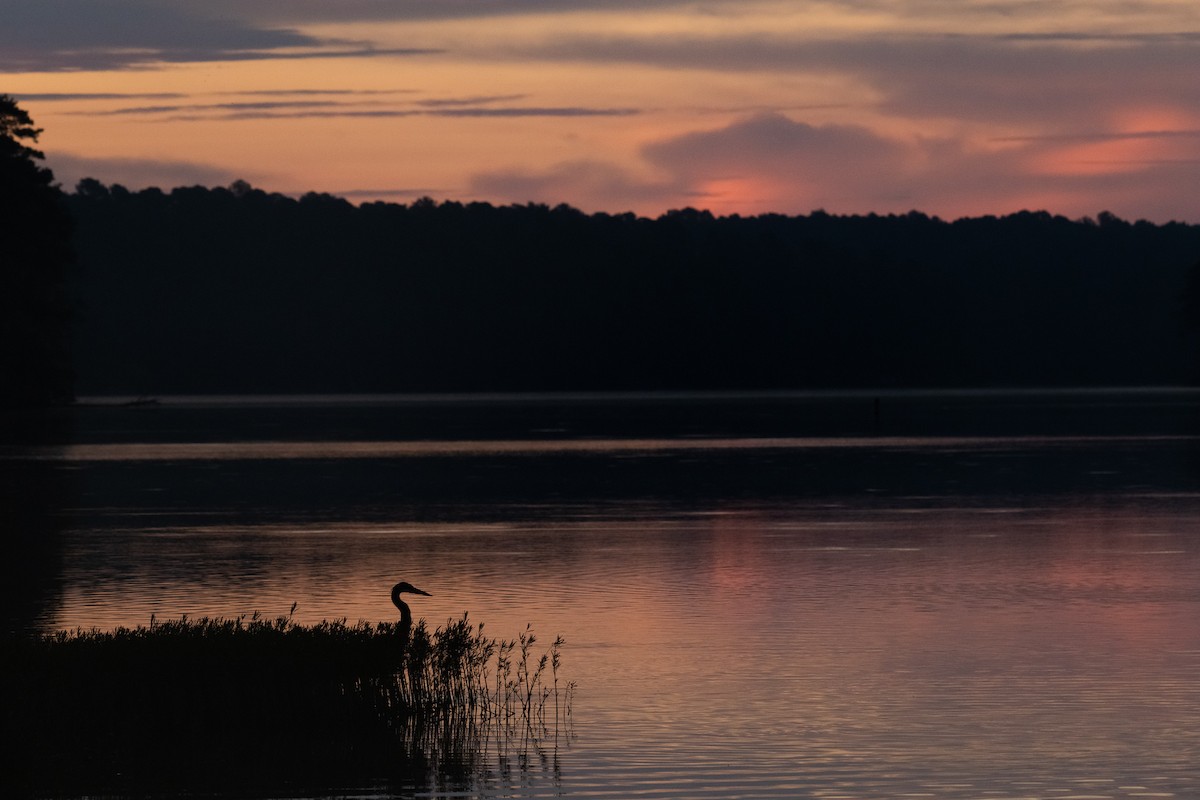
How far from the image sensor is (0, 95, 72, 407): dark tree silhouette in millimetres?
130250

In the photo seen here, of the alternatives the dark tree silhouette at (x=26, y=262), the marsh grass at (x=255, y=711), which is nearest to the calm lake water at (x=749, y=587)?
the marsh grass at (x=255, y=711)

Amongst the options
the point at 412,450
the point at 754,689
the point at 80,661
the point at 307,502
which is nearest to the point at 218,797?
the point at 80,661

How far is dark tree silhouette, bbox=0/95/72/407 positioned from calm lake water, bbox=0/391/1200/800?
4231cm

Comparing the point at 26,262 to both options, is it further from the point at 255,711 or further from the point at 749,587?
the point at 255,711

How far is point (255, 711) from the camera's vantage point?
21.9 m

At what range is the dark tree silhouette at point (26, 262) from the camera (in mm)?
130250

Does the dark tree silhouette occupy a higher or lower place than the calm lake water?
higher

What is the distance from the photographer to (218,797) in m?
18.9

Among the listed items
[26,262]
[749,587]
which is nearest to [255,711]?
[749,587]

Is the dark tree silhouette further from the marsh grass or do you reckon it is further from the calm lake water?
the marsh grass

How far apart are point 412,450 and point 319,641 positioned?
81.5 meters

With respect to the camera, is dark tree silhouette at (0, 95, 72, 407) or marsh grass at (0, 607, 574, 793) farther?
dark tree silhouette at (0, 95, 72, 407)

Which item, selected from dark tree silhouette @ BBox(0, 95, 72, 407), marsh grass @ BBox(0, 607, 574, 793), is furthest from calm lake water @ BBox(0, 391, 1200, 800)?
dark tree silhouette @ BBox(0, 95, 72, 407)

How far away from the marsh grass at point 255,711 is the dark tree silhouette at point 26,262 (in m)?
113
